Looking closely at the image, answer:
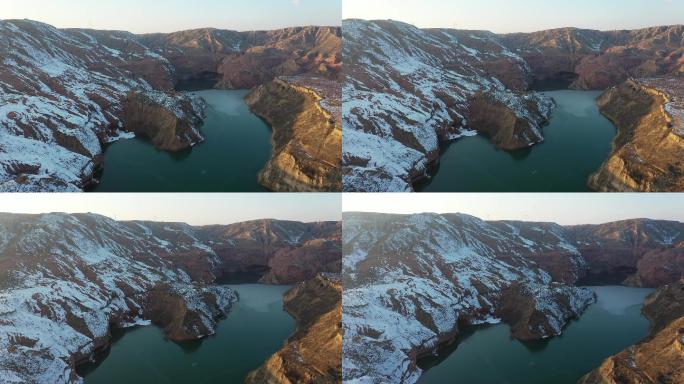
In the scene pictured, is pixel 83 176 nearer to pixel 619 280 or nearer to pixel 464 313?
pixel 464 313

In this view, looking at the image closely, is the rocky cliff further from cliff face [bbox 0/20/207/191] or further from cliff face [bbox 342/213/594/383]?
cliff face [bbox 0/20/207/191]

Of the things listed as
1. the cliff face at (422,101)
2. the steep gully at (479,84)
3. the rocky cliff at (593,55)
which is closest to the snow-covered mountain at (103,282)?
the cliff face at (422,101)

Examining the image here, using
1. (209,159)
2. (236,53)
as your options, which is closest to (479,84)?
(236,53)

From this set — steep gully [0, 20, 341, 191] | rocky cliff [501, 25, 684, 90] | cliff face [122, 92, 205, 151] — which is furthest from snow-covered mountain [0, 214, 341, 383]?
rocky cliff [501, 25, 684, 90]

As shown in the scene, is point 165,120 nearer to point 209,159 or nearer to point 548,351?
point 209,159

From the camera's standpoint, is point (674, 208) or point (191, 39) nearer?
point (674, 208)

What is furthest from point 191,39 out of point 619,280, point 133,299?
point 619,280

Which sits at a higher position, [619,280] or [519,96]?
[519,96]
